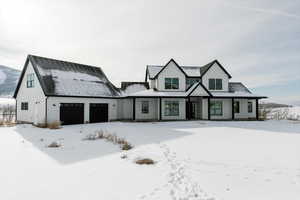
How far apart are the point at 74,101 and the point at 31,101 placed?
4.83 metres

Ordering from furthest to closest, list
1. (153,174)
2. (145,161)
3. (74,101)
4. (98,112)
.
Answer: (98,112)
(74,101)
(145,161)
(153,174)

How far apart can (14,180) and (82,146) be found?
3702mm

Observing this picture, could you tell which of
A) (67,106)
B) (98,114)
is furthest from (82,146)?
(98,114)

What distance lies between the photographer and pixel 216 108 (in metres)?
22.8

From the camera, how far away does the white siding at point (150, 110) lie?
22203mm

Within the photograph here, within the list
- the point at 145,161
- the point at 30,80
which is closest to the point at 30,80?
the point at 30,80

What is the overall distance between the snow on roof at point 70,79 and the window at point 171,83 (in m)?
6.93

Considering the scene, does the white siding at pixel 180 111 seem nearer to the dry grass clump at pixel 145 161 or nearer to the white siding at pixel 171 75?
the white siding at pixel 171 75

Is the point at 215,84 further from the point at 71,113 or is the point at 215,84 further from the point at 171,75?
the point at 71,113

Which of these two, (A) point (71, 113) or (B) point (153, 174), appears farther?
(A) point (71, 113)

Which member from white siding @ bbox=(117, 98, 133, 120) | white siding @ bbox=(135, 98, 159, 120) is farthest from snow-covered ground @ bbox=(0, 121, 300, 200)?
white siding @ bbox=(117, 98, 133, 120)

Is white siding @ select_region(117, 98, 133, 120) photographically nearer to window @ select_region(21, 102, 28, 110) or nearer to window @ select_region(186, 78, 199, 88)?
window @ select_region(186, 78, 199, 88)

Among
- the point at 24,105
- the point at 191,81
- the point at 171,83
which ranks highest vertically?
the point at 191,81

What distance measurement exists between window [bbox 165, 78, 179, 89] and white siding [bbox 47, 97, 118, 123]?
24.2ft
